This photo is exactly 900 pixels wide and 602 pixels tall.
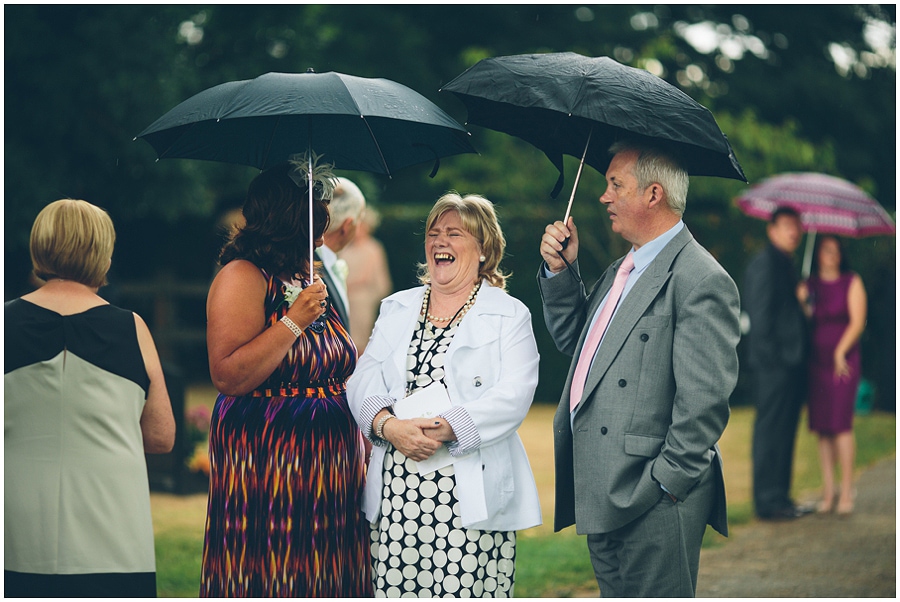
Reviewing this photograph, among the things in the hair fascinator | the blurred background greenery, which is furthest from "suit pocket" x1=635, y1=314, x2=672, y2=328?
the blurred background greenery

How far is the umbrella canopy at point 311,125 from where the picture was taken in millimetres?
3590

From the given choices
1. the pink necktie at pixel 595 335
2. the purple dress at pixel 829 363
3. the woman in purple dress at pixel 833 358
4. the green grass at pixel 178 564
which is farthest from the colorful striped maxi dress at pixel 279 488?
the purple dress at pixel 829 363

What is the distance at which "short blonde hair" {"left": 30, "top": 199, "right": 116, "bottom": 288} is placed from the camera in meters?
3.50

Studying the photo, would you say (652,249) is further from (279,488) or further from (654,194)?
(279,488)

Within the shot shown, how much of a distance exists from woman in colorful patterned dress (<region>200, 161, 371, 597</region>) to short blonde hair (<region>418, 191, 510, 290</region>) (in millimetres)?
550

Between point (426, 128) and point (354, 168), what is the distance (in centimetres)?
39

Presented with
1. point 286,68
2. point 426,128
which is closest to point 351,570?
point 426,128

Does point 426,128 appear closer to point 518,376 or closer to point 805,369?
point 518,376

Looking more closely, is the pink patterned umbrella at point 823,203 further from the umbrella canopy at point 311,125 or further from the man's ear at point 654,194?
the man's ear at point 654,194

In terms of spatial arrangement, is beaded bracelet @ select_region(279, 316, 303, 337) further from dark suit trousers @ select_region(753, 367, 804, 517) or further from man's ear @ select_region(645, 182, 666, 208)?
dark suit trousers @ select_region(753, 367, 804, 517)

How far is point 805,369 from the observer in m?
8.36

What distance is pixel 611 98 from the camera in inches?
132

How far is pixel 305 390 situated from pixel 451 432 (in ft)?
1.99

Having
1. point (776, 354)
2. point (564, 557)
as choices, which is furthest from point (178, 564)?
point (776, 354)
